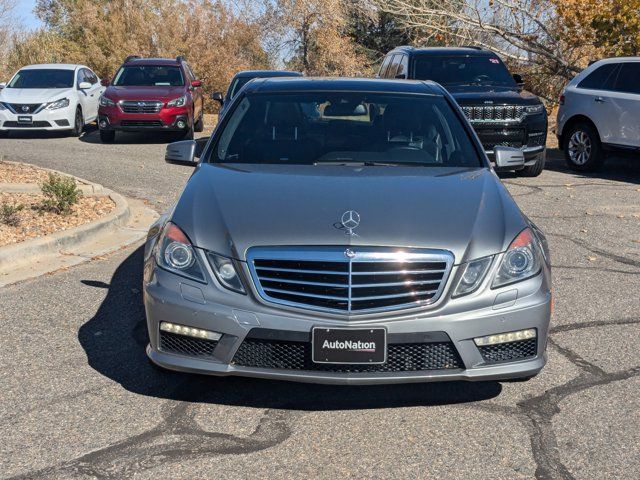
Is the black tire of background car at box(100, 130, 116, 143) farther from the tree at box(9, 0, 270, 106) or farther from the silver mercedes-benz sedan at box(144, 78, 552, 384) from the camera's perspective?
the silver mercedes-benz sedan at box(144, 78, 552, 384)

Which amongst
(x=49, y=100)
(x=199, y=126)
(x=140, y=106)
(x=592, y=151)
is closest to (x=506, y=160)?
(x=592, y=151)

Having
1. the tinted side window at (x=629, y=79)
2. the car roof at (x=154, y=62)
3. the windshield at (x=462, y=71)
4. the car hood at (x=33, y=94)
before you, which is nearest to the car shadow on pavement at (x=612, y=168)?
the tinted side window at (x=629, y=79)

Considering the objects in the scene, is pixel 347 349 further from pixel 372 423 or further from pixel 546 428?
pixel 546 428

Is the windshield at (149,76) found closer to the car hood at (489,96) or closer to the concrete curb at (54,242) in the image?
the car hood at (489,96)

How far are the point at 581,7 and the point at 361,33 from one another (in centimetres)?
1767

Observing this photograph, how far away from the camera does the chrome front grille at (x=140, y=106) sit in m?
18.8

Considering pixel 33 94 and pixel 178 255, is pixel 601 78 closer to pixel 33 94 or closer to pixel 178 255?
pixel 33 94

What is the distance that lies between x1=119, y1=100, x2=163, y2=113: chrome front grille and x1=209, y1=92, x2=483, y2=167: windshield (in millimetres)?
12958

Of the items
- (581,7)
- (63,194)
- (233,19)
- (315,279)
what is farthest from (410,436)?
(233,19)

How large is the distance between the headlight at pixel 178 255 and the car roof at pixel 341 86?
2.00 metres

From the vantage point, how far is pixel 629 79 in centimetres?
1437

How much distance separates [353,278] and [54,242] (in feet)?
15.2

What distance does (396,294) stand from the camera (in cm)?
437

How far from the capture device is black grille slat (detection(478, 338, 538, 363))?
176 inches
